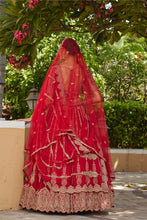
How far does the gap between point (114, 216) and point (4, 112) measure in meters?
9.56

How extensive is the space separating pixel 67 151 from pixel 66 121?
1.23 feet

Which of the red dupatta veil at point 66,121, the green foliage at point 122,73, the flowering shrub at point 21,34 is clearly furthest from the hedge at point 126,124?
the flowering shrub at point 21,34

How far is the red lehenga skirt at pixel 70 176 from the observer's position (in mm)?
4988

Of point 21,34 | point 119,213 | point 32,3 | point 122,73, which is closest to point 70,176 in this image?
A: point 119,213

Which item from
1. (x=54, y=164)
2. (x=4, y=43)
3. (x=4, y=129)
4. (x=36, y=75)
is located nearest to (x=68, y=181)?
(x=54, y=164)

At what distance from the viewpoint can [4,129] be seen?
5156 mm

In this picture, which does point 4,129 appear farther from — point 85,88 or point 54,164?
point 85,88

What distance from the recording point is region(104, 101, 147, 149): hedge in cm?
1259

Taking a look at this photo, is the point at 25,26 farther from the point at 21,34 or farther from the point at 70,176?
the point at 70,176

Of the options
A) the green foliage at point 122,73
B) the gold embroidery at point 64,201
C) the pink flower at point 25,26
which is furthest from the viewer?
the green foliage at point 122,73

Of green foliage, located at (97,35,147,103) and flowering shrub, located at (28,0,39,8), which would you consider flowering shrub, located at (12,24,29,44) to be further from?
green foliage, located at (97,35,147,103)

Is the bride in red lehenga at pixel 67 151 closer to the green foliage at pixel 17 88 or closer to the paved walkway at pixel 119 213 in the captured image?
the paved walkway at pixel 119 213

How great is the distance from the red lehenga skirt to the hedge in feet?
24.4

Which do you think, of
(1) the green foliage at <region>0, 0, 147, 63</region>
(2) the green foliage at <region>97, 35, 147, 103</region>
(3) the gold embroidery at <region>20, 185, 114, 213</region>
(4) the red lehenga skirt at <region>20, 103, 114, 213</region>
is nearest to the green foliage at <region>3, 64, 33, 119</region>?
(2) the green foliage at <region>97, 35, 147, 103</region>
